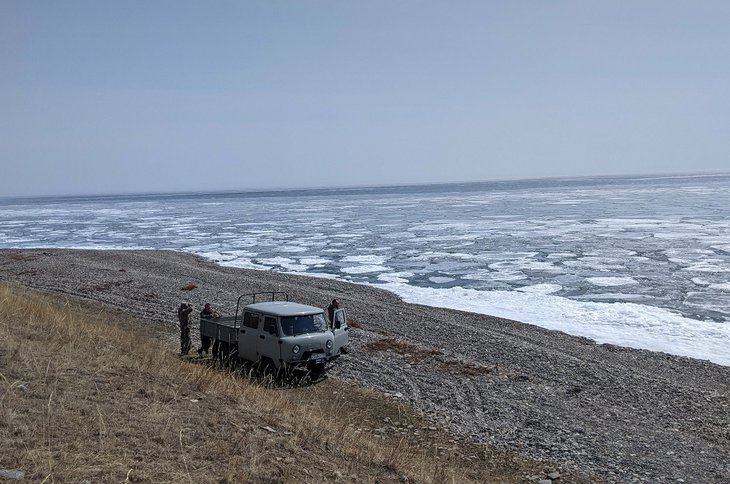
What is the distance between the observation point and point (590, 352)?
69.8ft

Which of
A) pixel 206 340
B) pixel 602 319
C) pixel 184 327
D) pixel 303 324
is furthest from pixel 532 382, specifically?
pixel 602 319

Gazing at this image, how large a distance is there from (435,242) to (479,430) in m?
39.8

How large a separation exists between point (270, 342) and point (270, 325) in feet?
1.37

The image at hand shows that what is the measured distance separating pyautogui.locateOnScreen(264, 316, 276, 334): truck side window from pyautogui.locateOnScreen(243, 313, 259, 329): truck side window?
0.33 meters

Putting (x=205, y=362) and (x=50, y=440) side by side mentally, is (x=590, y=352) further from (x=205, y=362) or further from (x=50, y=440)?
(x=50, y=440)

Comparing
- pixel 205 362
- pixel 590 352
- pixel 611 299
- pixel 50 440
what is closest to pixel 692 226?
pixel 611 299

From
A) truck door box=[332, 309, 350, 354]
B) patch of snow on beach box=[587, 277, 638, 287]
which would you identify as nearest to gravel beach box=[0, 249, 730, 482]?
truck door box=[332, 309, 350, 354]

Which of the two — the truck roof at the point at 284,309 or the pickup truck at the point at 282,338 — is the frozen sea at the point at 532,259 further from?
the truck roof at the point at 284,309

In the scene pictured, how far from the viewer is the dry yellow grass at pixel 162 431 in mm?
6742

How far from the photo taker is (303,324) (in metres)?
15.5

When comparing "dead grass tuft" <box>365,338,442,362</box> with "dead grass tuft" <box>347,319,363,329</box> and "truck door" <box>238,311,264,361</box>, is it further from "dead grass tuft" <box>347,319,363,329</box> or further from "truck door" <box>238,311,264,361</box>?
"truck door" <box>238,311,264,361</box>

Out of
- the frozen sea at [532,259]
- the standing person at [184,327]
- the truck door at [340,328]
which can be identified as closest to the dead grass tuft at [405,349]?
the truck door at [340,328]

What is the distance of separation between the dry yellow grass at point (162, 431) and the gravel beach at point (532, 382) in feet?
5.39

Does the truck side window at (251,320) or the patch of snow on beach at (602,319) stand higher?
the truck side window at (251,320)
